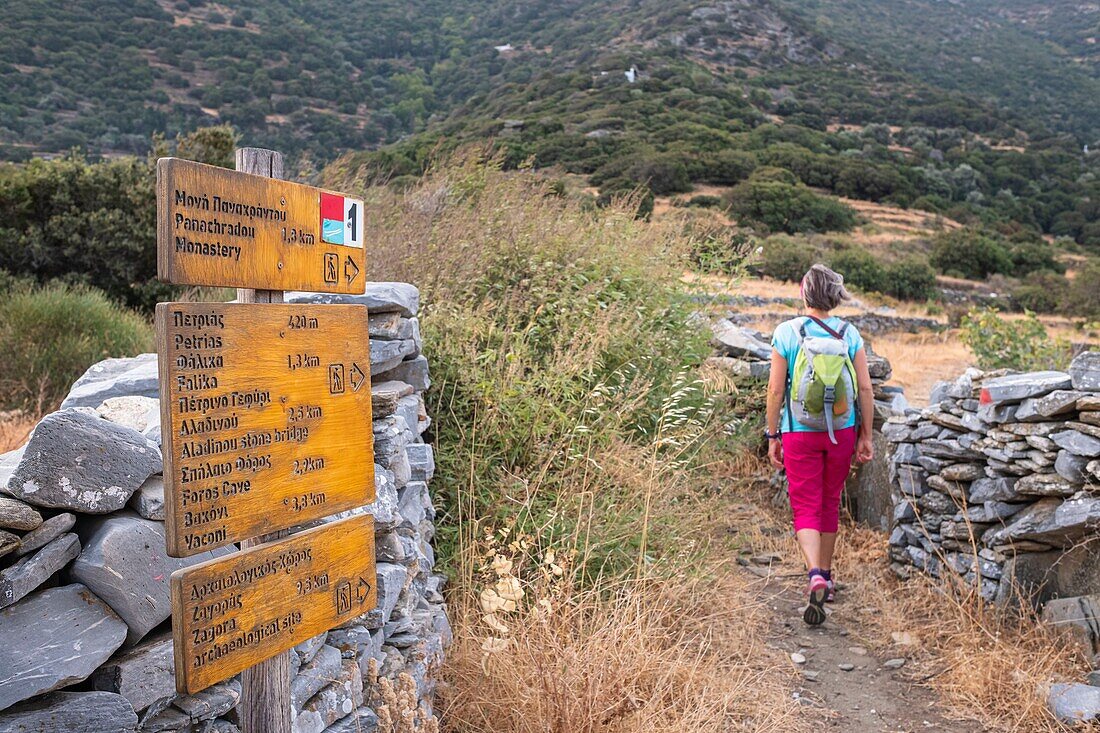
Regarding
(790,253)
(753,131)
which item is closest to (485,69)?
(753,131)

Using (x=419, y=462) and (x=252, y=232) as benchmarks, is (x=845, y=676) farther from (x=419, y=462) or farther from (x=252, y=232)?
(x=252, y=232)

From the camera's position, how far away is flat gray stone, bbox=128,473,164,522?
2037 mm

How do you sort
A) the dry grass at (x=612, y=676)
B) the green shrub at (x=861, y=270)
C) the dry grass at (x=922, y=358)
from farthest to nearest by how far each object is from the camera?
the green shrub at (x=861, y=270) < the dry grass at (x=922, y=358) < the dry grass at (x=612, y=676)

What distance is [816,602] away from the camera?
14.5 ft

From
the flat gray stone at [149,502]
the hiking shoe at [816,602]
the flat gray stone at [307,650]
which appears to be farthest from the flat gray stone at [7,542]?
the hiking shoe at [816,602]

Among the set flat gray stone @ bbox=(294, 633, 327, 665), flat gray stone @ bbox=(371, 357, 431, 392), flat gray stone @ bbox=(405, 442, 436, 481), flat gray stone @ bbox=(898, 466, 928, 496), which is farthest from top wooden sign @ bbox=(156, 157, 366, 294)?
flat gray stone @ bbox=(898, 466, 928, 496)

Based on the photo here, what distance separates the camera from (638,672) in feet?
9.80

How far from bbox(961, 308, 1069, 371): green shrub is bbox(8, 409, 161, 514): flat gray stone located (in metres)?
7.98

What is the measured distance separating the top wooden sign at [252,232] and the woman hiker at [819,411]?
9.51 ft

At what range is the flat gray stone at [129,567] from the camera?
6.15ft

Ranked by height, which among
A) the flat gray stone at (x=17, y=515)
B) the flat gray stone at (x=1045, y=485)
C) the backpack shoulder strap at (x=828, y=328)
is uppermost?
the backpack shoulder strap at (x=828, y=328)

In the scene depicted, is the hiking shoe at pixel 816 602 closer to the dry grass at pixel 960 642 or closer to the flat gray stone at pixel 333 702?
the dry grass at pixel 960 642

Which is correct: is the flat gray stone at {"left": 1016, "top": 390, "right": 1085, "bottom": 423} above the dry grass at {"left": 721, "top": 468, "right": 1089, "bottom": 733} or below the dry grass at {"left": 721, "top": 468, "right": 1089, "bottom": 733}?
above

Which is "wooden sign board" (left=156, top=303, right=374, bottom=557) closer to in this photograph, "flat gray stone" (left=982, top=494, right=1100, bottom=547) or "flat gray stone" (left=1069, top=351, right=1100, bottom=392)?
"flat gray stone" (left=982, top=494, right=1100, bottom=547)
